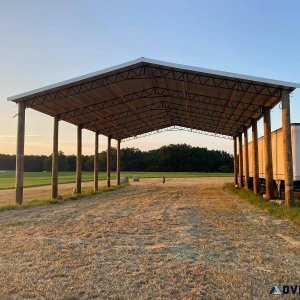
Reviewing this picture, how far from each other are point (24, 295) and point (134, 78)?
15.4 meters

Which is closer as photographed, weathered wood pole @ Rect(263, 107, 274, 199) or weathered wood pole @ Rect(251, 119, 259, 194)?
weathered wood pole @ Rect(263, 107, 274, 199)

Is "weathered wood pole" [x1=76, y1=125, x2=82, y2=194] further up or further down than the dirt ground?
further up

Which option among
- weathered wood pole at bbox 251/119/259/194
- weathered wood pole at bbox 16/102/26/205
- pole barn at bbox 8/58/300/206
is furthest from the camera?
weathered wood pole at bbox 251/119/259/194

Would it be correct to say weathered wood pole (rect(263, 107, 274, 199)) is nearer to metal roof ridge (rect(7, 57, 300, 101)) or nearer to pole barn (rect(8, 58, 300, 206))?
pole barn (rect(8, 58, 300, 206))

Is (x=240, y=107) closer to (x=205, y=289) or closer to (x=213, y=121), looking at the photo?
(x=213, y=121)

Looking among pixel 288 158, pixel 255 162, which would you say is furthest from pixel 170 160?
pixel 288 158

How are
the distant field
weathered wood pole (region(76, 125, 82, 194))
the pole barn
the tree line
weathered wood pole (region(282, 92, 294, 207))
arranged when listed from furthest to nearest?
the tree line, the distant field, weathered wood pole (region(76, 125, 82, 194)), the pole barn, weathered wood pole (region(282, 92, 294, 207))

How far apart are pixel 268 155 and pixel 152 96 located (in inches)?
333

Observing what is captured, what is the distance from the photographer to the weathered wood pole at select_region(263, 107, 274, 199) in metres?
20.4

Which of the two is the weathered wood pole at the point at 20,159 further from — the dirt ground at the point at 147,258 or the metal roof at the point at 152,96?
the dirt ground at the point at 147,258

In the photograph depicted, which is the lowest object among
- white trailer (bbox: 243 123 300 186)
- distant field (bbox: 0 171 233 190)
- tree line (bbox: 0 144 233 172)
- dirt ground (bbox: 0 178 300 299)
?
dirt ground (bbox: 0 178 300 299)

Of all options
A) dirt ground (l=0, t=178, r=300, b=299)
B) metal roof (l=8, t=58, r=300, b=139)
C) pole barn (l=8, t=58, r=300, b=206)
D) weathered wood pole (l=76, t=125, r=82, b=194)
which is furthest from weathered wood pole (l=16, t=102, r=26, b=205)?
weathered wood pole (l=76, t=125, r=82, b=194)

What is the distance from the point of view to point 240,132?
3809 cm

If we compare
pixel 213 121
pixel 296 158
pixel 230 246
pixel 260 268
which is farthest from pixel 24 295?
pixel 213 121
